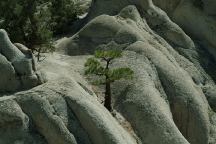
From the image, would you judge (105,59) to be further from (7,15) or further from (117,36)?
(7,15)

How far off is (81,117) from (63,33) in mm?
17238

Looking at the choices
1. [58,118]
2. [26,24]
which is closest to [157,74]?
[26,24]

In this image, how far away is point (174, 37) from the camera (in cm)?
4612

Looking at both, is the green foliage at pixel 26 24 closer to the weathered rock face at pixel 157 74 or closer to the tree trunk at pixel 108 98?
the weathered rock face at pixel 157 74

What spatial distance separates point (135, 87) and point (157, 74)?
111 inches

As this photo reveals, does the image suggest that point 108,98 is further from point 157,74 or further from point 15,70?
point 15,70

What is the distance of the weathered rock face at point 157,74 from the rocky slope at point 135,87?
53 mm

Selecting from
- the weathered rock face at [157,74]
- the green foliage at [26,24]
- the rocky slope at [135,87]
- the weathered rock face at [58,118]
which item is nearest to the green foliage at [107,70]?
the rocky slope at [135,87]

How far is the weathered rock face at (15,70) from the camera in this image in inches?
1272

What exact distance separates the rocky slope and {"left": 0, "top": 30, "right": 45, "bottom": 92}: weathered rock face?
0.43 m

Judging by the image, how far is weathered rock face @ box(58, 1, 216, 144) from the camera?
35719mm

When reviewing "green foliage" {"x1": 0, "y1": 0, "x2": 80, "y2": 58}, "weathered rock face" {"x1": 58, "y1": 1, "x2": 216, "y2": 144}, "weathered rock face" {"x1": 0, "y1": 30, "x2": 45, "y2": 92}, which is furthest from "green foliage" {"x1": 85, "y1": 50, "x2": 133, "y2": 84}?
"green foliage" {"x1": 0, "y1": 0, "x2": 80, "y2": 58}

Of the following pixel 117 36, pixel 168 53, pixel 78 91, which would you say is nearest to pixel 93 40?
pixel 117 36

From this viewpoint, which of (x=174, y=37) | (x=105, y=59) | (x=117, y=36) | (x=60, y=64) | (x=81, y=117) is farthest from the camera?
(x=174, y=37)
